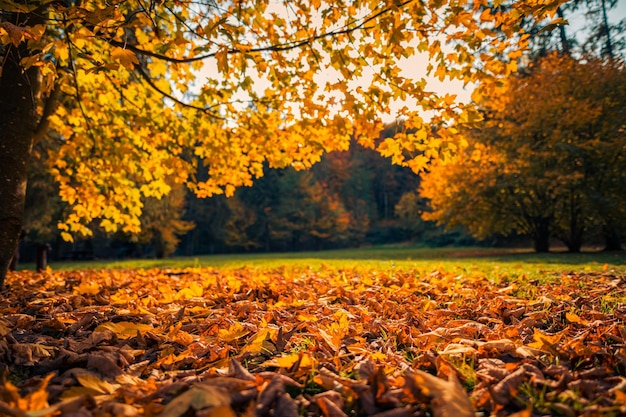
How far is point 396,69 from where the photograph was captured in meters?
3.10

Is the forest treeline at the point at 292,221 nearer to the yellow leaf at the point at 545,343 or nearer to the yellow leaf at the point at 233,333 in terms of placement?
the yellow leaf at the point at 233,333

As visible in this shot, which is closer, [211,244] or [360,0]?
[360,0]

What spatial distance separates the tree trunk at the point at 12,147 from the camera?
3361 millimetres

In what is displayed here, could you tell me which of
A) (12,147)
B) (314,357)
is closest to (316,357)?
(314,357)

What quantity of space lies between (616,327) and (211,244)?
33.8m

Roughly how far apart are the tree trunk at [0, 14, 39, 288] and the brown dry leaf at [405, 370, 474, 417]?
3925 millimetres

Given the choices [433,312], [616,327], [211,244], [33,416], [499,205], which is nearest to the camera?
[33,416]

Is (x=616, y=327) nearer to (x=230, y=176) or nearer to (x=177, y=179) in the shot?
(x=230, y=176)

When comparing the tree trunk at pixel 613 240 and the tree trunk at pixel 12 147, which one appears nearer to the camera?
the tree trunk at pixel 12 147

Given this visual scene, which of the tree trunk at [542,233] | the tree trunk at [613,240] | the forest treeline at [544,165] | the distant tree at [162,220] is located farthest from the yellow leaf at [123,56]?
the tree trunk at [613,240]

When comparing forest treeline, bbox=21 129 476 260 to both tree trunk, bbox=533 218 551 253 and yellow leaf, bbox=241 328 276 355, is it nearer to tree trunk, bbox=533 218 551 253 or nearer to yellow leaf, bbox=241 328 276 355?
tree trunk, bbox=533 218 551 253

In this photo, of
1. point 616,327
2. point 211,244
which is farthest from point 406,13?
point 211,244

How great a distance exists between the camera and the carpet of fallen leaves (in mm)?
1254

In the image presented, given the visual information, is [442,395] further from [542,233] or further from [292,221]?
[292,221]
